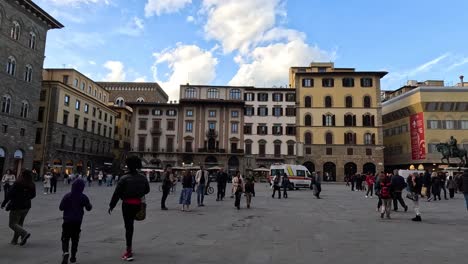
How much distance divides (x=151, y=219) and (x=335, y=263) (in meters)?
6.78

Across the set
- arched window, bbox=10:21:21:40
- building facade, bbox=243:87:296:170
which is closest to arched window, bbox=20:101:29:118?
arched window, bbox=10:21:21:40

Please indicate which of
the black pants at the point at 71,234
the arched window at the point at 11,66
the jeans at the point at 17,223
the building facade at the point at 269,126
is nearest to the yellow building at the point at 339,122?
the building facade at the point at 269,126

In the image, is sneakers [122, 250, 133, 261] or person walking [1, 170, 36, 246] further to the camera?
person walking [1, 170, 36, 246]

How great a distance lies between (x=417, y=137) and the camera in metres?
54.8

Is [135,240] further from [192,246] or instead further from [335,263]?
[335,263]

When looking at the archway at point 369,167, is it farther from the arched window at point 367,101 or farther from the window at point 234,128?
the window at point 234,128

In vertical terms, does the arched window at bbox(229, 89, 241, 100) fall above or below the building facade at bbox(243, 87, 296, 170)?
above

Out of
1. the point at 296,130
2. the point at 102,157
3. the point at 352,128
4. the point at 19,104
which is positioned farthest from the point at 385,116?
the point at 19,104

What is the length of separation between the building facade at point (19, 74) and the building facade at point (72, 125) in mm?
6325

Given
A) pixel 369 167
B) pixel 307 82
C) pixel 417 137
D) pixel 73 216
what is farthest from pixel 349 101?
pixel 73 216

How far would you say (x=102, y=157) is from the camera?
198 feet

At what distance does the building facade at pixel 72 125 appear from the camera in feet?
153

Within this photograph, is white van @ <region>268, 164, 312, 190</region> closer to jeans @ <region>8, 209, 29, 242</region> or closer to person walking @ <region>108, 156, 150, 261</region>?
jeans @ <region>8, 209, 29, 242</region>

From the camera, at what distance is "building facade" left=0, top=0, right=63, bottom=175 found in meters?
35.5
